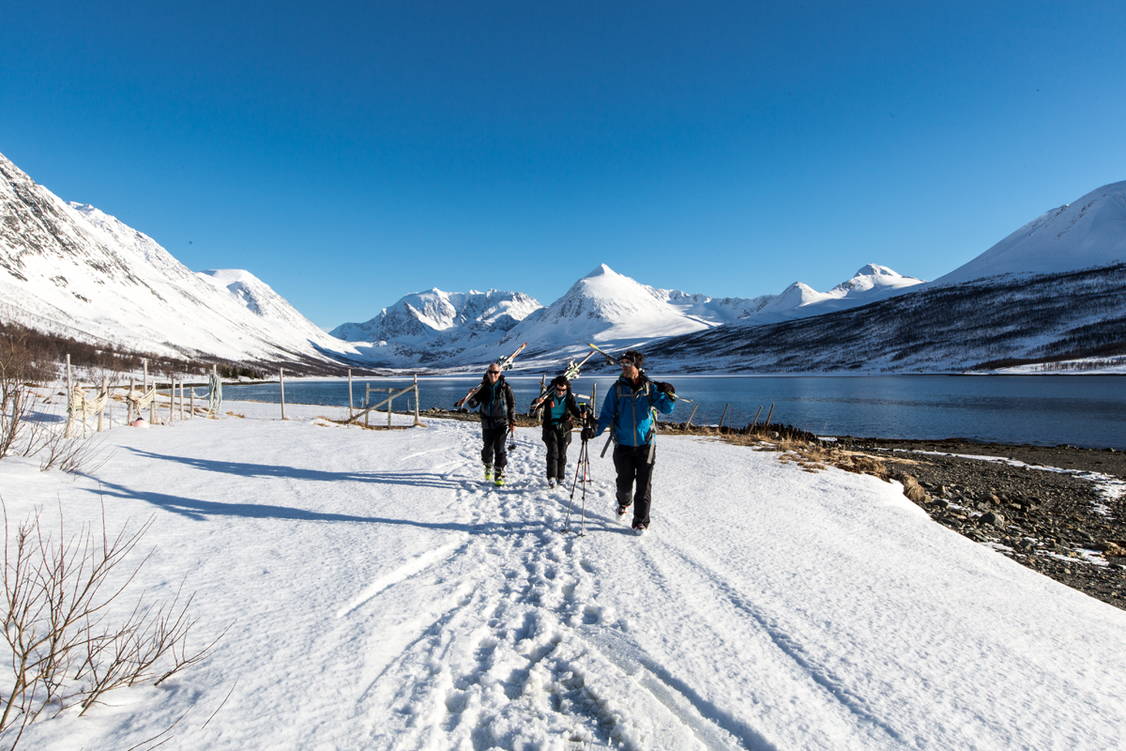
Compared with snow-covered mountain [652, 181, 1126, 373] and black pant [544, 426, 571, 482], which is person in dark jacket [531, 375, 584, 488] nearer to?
black pant [544, 426, 571, 482]

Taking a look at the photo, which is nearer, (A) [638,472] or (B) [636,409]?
(B) [636,409]

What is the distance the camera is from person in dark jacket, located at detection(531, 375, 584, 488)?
9.53 metres

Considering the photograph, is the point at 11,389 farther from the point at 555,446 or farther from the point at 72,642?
the point at 555,446

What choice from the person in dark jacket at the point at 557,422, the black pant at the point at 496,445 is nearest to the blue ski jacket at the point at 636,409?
the person in dark jacket at the point at 557,422

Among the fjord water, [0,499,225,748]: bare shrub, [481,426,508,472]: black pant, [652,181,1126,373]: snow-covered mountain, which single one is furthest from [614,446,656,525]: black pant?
[652,181,1126,373]: snow-covered mountain

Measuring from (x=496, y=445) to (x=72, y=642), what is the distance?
703 centimetres

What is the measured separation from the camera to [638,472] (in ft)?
22.3

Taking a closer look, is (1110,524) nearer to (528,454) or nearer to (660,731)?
(528,454)

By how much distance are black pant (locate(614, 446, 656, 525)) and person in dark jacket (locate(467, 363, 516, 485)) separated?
2882 mm

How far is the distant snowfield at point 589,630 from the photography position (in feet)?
9.81

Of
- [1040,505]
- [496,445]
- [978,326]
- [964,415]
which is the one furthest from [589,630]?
[978,326]

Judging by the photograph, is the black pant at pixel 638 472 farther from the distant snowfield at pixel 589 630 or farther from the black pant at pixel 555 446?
the black pant at pixel 555 446

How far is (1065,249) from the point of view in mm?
196000

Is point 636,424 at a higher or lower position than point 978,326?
lower
